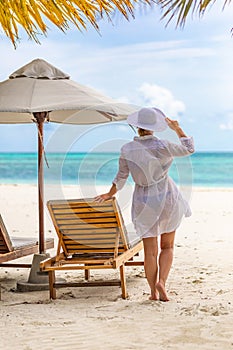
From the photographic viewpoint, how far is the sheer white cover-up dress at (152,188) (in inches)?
185

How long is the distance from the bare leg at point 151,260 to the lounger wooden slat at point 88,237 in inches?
9.0

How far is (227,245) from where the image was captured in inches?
314

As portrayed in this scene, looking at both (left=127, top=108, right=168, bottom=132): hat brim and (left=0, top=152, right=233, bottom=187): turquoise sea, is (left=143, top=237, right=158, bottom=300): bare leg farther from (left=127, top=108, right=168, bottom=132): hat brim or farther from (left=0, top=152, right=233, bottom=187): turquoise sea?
(left=0, top=152, right=233, bottom=187): turquoise sea

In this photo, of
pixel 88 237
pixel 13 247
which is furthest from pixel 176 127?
pixel 13 247

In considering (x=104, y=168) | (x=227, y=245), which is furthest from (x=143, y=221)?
(x=104, y=168)

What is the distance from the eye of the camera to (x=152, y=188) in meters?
4.72

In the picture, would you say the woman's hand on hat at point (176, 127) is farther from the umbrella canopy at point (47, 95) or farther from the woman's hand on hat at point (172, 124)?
Answer: the umbrella canopy at point (47, 95)

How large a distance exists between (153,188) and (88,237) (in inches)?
30.7

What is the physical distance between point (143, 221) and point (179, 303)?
2.05 ft

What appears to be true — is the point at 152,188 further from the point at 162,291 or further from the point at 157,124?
the point at 162,291

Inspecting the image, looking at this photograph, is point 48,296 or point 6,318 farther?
point 48,296

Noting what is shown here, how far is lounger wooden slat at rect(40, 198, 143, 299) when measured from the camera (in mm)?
4977

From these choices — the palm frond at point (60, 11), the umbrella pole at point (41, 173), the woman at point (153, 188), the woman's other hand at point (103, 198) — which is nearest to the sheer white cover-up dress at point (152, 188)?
the woman at point (153, 188)

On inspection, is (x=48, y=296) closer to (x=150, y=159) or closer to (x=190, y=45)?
(x=150, y=159)
